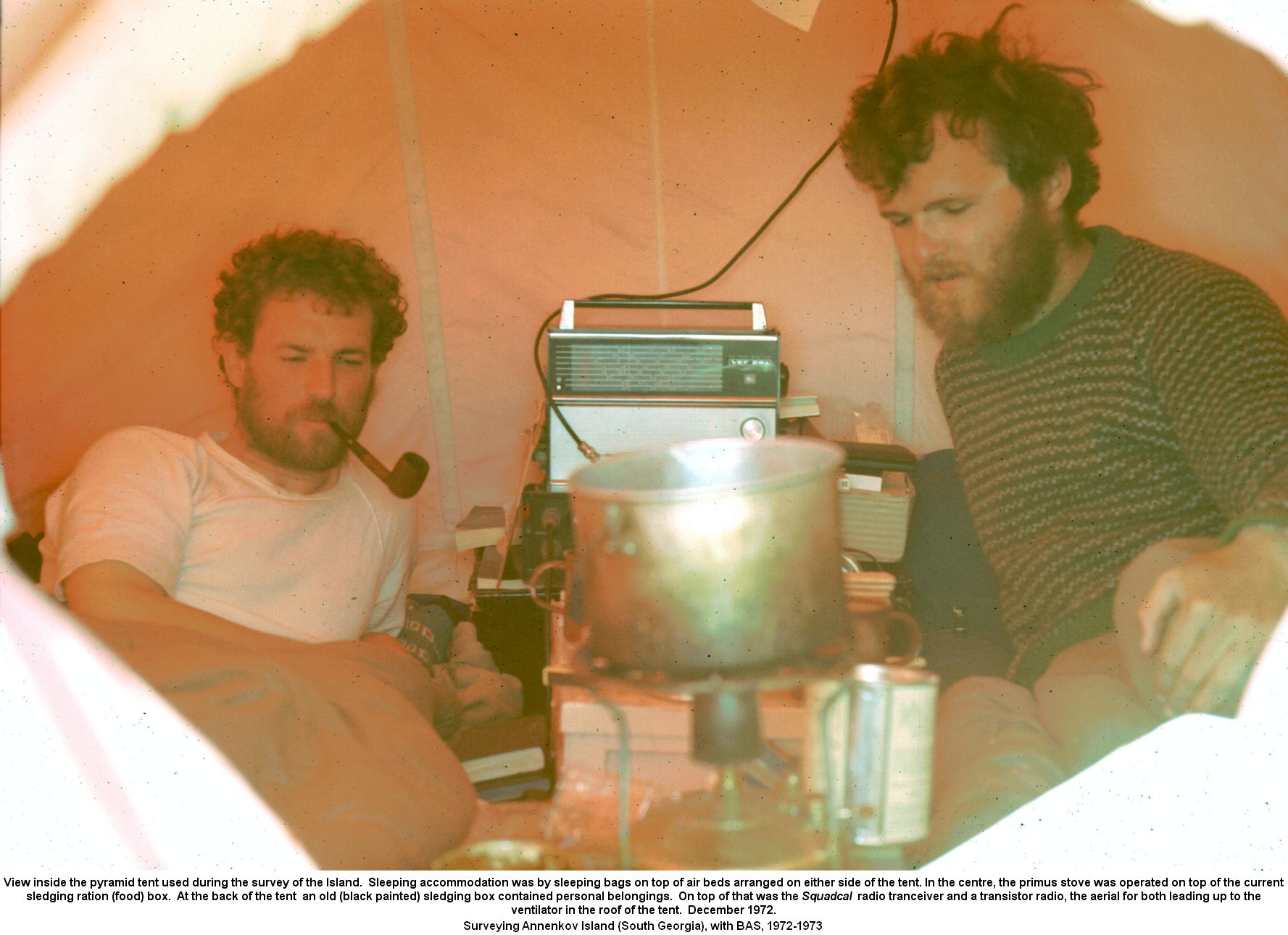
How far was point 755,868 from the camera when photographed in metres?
0.73

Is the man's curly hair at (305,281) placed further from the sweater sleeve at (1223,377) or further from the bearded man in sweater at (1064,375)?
the sweater sleeve at (1223,377)

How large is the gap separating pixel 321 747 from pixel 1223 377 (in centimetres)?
92

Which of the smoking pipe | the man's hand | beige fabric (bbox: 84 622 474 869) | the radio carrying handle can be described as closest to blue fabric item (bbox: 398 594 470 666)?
the smoking pipe

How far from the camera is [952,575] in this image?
4.75 feet

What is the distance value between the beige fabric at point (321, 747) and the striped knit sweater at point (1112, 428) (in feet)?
2.16

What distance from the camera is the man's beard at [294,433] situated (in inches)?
54.3

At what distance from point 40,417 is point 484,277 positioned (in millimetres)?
643

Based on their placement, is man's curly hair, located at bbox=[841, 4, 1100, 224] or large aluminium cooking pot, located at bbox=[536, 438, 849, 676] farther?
man's curly hair, located at bbox=[841, 4, 1100, 224]

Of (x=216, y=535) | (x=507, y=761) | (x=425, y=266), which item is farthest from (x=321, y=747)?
(x=425, y=266)

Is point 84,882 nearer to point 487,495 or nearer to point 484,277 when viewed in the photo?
point 487,495

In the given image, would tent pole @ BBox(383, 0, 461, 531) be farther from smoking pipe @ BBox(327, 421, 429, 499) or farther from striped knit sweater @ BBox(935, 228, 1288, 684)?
striped knit sweater @ BBox(935, 228, 1288, 684)

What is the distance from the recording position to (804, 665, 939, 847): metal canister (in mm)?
729

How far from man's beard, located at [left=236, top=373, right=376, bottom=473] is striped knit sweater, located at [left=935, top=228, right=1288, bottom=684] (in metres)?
0.82

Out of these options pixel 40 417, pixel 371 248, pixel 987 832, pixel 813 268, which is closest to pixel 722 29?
pixel 813 268
